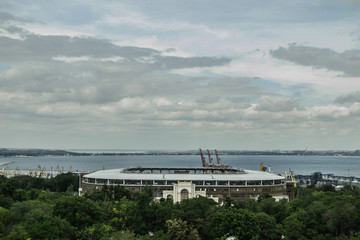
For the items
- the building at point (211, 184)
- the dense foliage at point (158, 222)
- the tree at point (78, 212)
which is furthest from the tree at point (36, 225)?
the building at point (211, 184)

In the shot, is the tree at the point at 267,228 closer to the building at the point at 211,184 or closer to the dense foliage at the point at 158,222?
the dense foliage at the point at 158,222

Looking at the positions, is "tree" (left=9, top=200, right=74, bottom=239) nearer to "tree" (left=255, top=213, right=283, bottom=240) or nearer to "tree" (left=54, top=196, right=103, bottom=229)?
"tree" (left=54, top=196, right=103, bottom=229)

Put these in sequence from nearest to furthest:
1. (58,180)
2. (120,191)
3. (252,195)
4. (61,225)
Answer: (61,225)
(120,191)
(252,195)
(58,180)

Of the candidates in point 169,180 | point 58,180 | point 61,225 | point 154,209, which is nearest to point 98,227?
point 61,225

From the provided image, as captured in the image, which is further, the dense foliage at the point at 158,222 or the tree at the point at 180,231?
the tree at the point at 180,231

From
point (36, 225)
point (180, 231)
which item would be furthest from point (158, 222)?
point (36, 225)

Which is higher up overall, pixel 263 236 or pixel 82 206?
pixel 82 206

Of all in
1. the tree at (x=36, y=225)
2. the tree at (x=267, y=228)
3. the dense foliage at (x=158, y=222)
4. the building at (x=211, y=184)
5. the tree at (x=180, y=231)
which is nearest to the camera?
the tree at (x=36, y=225)

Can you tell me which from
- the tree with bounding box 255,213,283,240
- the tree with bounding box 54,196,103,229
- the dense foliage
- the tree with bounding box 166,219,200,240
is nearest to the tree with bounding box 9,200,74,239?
the dense foliage

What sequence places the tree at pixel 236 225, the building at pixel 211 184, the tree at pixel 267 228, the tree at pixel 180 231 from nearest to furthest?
the tree at pixel 180 231, the tree at pixel 236 225, the tree at pixel 267 228, the building at pixel 211 184

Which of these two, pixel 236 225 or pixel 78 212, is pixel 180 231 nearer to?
pixel 236 225

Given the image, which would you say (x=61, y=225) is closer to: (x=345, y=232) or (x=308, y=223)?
(x=308, y=223)
